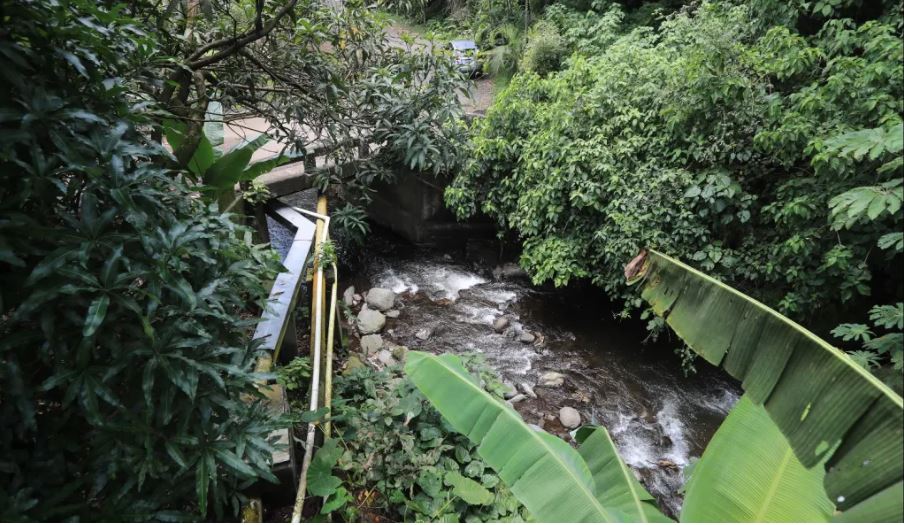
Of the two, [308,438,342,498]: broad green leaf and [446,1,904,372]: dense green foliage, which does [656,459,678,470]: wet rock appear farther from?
[308,438,342,498]: broad green leaf

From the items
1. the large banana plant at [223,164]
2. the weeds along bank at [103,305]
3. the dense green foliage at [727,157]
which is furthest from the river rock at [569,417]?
the large banana plant at [223,164]

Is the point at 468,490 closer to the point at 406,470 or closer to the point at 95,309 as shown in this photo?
the point at 406,470

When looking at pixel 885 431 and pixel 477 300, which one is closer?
pixel 885 431

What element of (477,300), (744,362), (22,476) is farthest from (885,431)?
(477,300)

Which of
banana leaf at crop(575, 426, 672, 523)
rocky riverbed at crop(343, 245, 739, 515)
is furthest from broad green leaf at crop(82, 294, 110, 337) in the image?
rocky riverbed at crop(343, 245, 739, 515)

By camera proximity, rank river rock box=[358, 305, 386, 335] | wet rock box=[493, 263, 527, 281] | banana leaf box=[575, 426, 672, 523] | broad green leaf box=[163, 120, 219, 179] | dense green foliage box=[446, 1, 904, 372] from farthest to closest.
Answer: wet rock box=[493, 263, 527, 281] < river rock box=[358, 305, 386, 335] < broad green leaf box=[163, 120, 219, 179] < dense green foliage box=[446, 1, 904, 372] < banana leaf box=[575, 426, 672, 523]

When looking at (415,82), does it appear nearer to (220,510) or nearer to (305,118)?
(305,118)

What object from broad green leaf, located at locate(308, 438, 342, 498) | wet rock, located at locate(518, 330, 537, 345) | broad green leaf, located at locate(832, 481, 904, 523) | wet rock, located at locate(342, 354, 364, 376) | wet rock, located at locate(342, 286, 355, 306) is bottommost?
wet rock, located at locate(342, 286, 355, 306)

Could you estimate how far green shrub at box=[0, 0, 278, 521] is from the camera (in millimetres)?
1610

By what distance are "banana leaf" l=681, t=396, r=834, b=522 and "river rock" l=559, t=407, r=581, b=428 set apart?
3075 millimetres

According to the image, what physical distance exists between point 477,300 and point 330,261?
3.40 metres

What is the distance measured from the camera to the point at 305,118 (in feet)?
13.4

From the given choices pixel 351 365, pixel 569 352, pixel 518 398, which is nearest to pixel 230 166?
pixel 351 365

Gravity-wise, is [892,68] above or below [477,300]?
above
